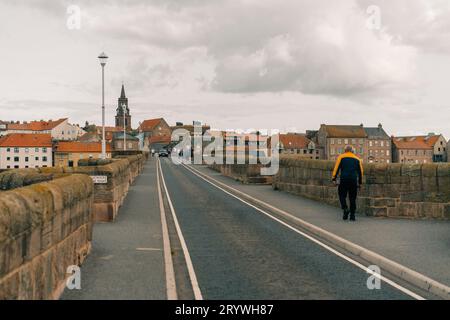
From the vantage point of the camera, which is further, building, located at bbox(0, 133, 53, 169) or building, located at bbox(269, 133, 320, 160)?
building, located at bbox(269, 133, 320, 160)

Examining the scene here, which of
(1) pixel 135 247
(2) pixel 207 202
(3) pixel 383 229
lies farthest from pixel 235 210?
(1) pixel 135 247

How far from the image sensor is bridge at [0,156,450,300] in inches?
233

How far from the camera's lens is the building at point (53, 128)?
543ft

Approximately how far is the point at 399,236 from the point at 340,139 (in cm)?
→ 13803

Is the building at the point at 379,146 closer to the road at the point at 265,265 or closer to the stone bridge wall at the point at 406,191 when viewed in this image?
the stone bridge wall at the point at 406,191

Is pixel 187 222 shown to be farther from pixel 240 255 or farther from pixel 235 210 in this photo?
pixel 240 255

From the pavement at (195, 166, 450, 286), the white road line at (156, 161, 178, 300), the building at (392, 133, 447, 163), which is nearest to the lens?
the white road line at (156, 161, 178, 300)

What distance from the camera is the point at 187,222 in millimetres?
13930

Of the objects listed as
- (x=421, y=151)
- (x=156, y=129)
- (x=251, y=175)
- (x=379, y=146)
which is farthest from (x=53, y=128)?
(x=251, y=175)

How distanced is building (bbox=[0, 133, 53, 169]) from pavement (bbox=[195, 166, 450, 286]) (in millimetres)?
123216

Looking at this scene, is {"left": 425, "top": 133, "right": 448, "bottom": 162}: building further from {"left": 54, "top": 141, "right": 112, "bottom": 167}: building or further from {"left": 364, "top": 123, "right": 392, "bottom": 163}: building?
{"left": 54, "top": 141, "right": 112, "bottom": 167}: building

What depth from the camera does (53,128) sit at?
164625 millimetres

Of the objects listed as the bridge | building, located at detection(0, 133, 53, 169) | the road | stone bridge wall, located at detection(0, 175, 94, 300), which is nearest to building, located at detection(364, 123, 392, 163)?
building, located at detection(0, 133, 53, 169)
